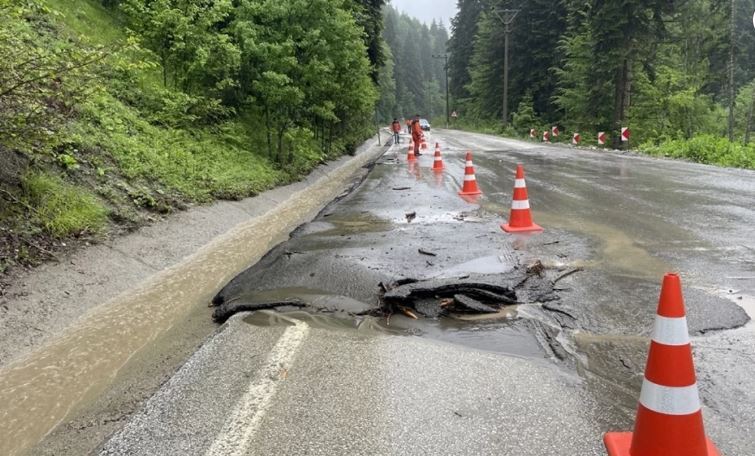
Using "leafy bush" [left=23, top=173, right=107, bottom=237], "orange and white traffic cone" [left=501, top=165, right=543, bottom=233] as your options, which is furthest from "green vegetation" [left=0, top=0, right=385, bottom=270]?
"orange and white traffic cone" [left=501, top=165, right=543, bottom=233]

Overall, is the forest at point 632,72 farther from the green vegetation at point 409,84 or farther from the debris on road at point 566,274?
the green vegetation at point 409,84

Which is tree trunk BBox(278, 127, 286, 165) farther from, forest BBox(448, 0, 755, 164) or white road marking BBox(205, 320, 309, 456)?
forest BBox(448, 0, 755, 164)

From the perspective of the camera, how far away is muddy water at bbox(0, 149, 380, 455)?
3.49 meters

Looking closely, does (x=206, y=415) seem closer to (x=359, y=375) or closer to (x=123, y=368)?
(x=359, y=375)

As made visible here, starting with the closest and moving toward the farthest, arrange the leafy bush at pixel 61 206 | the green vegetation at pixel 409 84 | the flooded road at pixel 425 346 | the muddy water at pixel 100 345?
the flooded road at pixel 425 346, the muddy water at pixel 100 345, the leafy bush at pixel 61 206, the green vegetation at pixel 409 84

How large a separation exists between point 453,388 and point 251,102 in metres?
12.6

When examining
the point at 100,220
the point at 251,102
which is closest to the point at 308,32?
the point at 251,102

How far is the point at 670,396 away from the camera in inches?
89.3

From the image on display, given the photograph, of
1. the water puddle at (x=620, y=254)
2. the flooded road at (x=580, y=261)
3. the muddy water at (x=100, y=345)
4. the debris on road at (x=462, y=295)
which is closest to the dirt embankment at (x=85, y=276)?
the muddy water at (x=100, y=345)

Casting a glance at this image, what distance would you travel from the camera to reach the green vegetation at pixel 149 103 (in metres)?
5.51

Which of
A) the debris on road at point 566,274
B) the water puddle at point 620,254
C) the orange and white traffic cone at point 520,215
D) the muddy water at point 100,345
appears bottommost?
the muddy water at point 100,345

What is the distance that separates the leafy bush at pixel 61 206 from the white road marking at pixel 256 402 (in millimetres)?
3775

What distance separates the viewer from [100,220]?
681 cm

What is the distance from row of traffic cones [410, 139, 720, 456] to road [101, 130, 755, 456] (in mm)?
312
